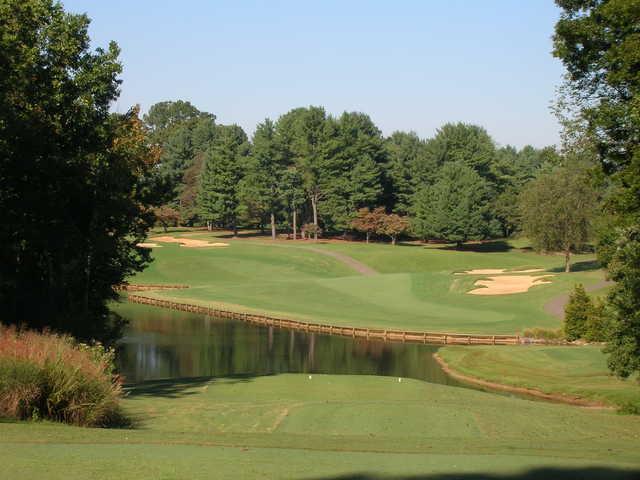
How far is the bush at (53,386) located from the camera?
45.1 feet

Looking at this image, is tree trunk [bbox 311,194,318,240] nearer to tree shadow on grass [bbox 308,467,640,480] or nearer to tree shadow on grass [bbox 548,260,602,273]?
tree shadow on grass [bbox 548,260,602,273]

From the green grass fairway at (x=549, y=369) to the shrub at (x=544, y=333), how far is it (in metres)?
4.79

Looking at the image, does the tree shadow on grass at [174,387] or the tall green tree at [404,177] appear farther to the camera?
the tall green tree at [404,177]

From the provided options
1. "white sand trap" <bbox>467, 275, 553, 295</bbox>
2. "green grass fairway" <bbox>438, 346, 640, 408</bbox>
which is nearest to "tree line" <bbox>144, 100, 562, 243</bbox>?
"white sand trap" <bbox>467, 275, 553, 295</bbox>

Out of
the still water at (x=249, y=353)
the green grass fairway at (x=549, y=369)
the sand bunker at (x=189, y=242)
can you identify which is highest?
the sand bunker at (x=189, y=242)

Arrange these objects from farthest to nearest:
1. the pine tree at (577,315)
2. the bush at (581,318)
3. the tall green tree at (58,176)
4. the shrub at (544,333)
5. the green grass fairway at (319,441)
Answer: the shrub at (544,333) < the pine tree at (577,315) < the bush at (581,318) < the tall green tree at (58,176) < the green grass fairway at (319,441)

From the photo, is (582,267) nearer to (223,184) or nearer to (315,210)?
(315,210)

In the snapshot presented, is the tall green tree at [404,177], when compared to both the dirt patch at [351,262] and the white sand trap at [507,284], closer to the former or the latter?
the dirt patch at [351,262]

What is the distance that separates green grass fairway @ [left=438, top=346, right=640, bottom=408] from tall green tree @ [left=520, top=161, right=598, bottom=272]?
97.1 feet

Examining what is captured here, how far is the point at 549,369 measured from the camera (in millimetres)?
34875

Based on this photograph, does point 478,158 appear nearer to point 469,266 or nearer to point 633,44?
point 469,266

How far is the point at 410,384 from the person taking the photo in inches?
1037

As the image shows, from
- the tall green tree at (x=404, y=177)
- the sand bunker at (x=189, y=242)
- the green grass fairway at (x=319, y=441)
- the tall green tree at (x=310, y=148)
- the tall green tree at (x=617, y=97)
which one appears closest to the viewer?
the green grass fairway at (x=319, y=441)

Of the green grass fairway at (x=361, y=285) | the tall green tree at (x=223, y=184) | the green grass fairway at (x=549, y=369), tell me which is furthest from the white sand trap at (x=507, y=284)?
the tall green tree at (x=223, y=184)
